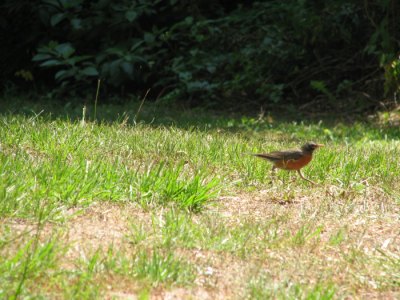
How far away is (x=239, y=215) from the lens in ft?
14.6

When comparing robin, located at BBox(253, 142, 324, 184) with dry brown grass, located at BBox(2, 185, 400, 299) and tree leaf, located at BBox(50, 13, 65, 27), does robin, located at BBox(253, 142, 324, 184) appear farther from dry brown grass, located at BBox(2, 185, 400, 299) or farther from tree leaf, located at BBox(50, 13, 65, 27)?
tree leaf, located at BBox(50, 13, 65, 27)

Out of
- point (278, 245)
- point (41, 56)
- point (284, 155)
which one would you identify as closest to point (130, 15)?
point (41, 56)

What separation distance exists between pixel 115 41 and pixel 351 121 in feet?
14.8

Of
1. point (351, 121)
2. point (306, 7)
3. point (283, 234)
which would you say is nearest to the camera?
point (283, 234)

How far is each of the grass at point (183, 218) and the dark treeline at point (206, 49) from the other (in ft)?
15.8

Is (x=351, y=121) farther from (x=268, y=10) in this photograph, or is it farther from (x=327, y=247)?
(x=327, y=247)

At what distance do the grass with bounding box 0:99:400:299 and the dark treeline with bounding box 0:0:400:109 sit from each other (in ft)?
15.8

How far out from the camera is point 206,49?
39.1 ft

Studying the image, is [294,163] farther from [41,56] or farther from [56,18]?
[56,18]

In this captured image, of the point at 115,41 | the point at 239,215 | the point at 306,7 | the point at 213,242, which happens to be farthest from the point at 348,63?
the point at 213,242

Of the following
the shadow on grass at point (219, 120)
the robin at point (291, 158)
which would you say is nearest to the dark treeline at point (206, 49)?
the shadow on grass at point (219, 120)

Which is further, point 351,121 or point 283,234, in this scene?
point 351,121

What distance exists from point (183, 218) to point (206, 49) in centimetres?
821

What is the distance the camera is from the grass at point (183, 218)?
3.24 metres
